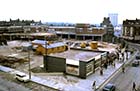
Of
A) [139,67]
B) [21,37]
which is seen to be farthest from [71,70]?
[21,37]

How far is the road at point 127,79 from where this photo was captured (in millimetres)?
29992

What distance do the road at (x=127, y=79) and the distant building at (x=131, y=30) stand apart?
51.5 metres

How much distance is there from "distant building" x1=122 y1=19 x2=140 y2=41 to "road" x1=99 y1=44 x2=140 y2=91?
169 ft

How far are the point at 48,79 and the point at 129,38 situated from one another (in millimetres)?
69912

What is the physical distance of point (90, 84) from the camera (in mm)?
30234

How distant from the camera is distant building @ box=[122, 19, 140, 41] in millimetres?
89438

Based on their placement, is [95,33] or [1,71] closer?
[1,71]

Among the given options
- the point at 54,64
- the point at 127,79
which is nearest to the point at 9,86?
the point at 54,64

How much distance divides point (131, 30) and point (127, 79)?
62253 millimetres

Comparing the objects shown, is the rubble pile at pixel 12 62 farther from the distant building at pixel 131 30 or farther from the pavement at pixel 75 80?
the distant building at pixel 131 30

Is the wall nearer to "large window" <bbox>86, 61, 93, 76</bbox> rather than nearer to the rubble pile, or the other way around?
"large window" <bbox>86, 61, 93, 76</bbox>

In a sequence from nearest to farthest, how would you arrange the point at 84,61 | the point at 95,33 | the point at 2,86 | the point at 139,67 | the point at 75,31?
1. the point at 2,86
2. the point at 84,61
3. the point at 139,67
4. the point at 95,33
5. the point at 75,31

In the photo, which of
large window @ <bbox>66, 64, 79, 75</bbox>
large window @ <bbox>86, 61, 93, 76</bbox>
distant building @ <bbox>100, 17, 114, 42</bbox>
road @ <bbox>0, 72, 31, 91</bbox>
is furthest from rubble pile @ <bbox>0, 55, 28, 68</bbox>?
distant building @ <bbox>100, 17, 114, 42</bbox>

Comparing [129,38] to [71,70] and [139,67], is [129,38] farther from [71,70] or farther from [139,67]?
[71,70]
